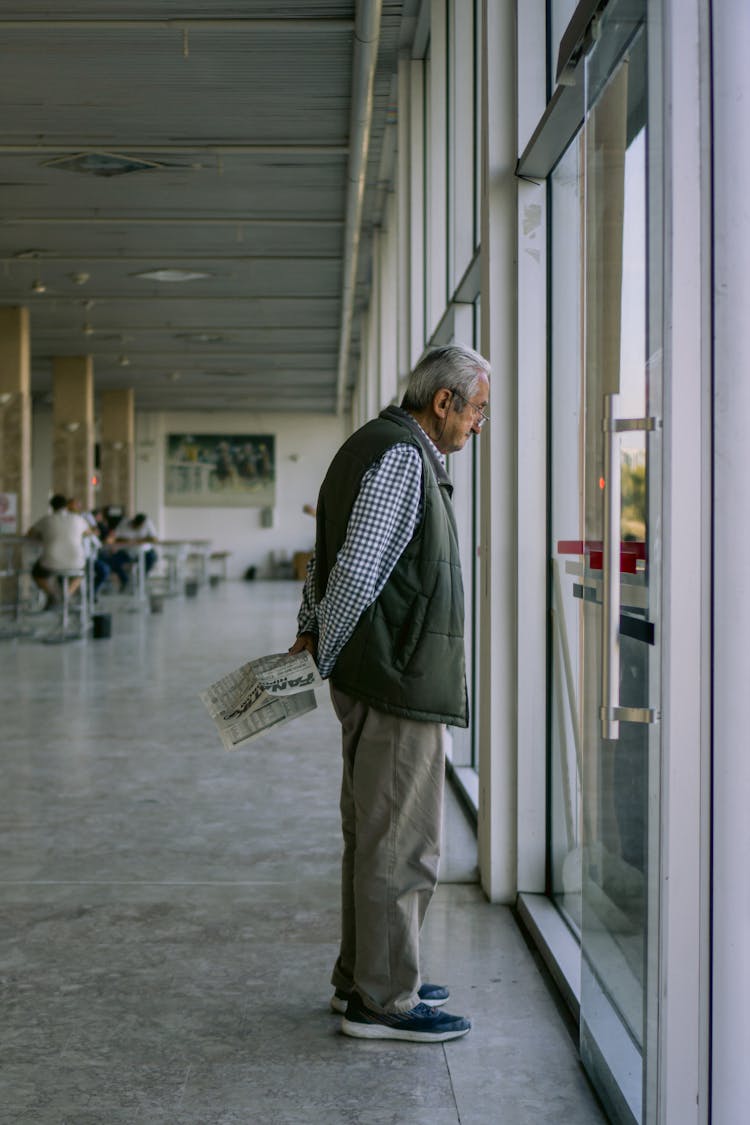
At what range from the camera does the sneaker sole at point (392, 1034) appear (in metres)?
2.50

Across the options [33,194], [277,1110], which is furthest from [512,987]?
[33,194]

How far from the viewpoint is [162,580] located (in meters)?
23.3

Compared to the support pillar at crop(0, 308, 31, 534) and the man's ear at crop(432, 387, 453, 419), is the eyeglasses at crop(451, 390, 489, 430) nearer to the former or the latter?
the man's ear at crop(432, 387, 453, 419)

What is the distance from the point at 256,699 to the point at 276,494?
2667cm

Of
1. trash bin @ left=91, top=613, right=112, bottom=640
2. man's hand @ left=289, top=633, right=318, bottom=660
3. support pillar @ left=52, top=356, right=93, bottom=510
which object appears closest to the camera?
man's hand @ left=289, top=633, right=318, bottom=660

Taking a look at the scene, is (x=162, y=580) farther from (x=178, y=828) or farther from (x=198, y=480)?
(x=178, y=828)

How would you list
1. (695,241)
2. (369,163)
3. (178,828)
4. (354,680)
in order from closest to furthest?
(695,241) → (354,680) → (178,828) → (369,163)

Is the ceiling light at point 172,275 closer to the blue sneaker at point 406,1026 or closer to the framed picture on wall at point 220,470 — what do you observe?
the blue sneaker at point 406,1026

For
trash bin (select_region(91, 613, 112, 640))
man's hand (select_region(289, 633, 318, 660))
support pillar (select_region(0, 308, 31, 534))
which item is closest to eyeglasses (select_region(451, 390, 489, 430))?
man's hand (select_region(289, 633, 318, 660))

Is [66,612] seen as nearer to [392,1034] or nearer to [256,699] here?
[256,699]

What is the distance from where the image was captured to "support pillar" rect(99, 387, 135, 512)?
22422 millimetres

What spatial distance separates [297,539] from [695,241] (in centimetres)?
2762

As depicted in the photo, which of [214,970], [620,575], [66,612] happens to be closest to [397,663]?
[620,575]

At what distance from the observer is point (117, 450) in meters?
23.0
